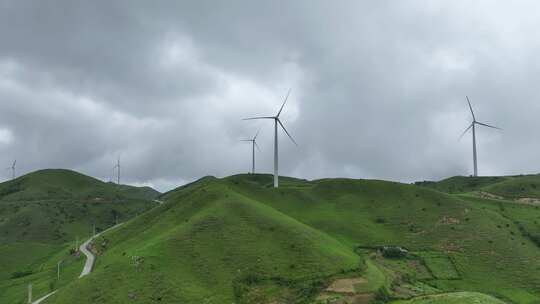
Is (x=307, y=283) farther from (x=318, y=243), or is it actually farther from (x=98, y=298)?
(x=98, y=298)

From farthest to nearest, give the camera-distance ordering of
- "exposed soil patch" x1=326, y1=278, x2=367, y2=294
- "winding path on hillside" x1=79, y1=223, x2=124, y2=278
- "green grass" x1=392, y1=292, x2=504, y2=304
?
A: 1. "winding path on hillside" x1=79, y1=223, x2=124, y2=278
2. "exposed soil patch" x1=326, y1=278, x2=367, y2=294
3. "green grass" x1=392, y1=292, x2=504, y2=304

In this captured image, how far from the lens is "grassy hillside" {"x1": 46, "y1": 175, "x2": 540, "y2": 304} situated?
283ft

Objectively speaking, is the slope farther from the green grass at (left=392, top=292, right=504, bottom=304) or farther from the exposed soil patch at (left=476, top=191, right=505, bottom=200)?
the exposed soil patch at (left=476, top=191, right=505, bottom=200)

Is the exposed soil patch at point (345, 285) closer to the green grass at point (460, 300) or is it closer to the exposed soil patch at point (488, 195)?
the green grass at point (460, 300)

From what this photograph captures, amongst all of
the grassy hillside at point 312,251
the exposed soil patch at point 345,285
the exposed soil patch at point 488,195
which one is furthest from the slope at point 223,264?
the exposed soil patch at point 488,195

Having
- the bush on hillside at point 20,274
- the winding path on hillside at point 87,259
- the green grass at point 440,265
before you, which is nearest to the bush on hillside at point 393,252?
the green grass at point 440,265

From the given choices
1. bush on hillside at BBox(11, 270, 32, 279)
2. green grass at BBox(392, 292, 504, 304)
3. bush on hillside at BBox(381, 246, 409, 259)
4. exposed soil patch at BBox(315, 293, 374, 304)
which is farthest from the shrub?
bush on hillside at BBox(11, 270, 32, 279)

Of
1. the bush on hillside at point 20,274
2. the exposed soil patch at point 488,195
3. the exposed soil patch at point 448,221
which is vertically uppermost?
the exposed soil patch at point 488,195

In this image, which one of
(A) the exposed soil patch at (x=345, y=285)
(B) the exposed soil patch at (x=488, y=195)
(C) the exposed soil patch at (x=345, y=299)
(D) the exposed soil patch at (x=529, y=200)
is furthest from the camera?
(B) the exposed soil patch at (x=488, y=195)

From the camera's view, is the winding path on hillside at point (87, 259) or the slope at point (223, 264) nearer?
the slope at point (223, 264)

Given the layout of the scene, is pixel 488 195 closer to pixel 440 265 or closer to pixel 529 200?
pixel 529 200

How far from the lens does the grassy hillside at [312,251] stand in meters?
86.1

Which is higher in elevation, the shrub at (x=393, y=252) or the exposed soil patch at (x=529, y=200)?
the exposed soil patch at (x=529, y=200)

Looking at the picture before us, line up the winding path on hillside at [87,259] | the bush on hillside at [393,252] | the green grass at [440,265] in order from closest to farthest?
the green grass at [440,265] < the bush on hillside at [393,252] < the winding path on hillside at [87,259]
